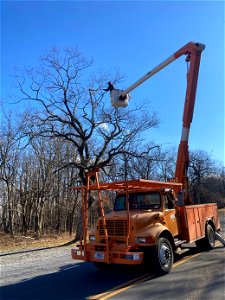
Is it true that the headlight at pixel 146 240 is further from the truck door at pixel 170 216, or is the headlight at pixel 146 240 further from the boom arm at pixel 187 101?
the boom arm at pixel 187 101

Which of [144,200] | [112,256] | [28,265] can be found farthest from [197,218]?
[28,265]

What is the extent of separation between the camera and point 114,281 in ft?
27.7

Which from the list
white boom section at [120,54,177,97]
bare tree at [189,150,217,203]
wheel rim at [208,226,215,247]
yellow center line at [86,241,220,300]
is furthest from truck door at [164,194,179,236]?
bare tree at [189,150,217,203]

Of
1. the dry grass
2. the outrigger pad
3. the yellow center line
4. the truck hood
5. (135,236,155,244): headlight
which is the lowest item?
the yellow center line

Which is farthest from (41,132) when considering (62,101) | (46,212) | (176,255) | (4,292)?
(46,212)

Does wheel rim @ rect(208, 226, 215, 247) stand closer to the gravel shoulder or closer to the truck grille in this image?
the truck grille

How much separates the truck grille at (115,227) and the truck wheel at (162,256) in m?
0.91

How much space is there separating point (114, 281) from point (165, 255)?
58.1 inches

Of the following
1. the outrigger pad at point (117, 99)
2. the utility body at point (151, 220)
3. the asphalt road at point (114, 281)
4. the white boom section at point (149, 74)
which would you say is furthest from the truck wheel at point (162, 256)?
the white boom section at point (149, 74)

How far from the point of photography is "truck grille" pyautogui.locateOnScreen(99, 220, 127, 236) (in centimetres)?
900

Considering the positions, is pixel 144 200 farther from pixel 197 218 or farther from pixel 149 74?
pixel 149 74

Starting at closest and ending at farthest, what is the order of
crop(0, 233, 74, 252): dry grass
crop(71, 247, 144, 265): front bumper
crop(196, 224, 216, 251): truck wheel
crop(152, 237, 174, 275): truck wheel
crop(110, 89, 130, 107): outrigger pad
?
crop(71, 247, 144, 265): front bumper, crop(152, 237, 174, 275): truck wheel, crop(110, 89, 130, 107): outrigger pad, crop(196, 224, 216, 251): truck wheel, crop(0, 233, 74, 252): dry grass

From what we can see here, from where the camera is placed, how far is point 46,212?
37250mm

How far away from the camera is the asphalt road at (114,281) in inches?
280
